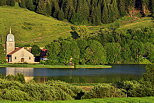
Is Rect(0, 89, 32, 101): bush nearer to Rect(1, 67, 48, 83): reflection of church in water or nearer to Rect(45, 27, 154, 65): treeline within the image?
Rect(1, 67, 48, 83): reflection of church in water

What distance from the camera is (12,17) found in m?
171

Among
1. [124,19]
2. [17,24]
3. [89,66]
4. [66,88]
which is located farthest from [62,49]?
[124,19]

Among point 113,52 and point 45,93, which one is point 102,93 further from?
point 113,52

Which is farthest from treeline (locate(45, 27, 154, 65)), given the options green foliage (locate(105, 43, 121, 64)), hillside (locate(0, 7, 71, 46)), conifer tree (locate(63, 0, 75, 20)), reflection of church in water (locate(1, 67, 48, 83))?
conifer tree (locate(63, 0, 75, 20))

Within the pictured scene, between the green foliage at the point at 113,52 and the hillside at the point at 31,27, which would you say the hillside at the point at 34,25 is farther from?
the green foliage at the point at 113,52

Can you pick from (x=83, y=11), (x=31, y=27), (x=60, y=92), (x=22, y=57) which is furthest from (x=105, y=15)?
(x=60, y=92)

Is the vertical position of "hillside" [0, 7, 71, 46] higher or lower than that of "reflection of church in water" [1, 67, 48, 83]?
higher

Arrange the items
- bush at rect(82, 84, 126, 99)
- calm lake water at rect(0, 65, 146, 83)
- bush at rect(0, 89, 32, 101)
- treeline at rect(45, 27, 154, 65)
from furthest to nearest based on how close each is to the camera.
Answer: treeline at rect(45, 27, 154, 65) → calm lake water at rect(0, 65, 146, 83) → bush at rect(82, 84, 126, 99) → bush at rect(0, 89, 32, 101)

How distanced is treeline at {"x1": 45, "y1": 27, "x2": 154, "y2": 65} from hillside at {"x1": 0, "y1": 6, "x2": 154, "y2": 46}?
88.7ft

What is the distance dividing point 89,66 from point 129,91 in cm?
7317

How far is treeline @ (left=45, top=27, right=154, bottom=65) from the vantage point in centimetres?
11275

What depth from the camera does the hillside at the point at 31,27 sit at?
6031 inches

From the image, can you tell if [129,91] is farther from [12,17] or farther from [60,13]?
[60,13]

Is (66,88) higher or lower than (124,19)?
lower
